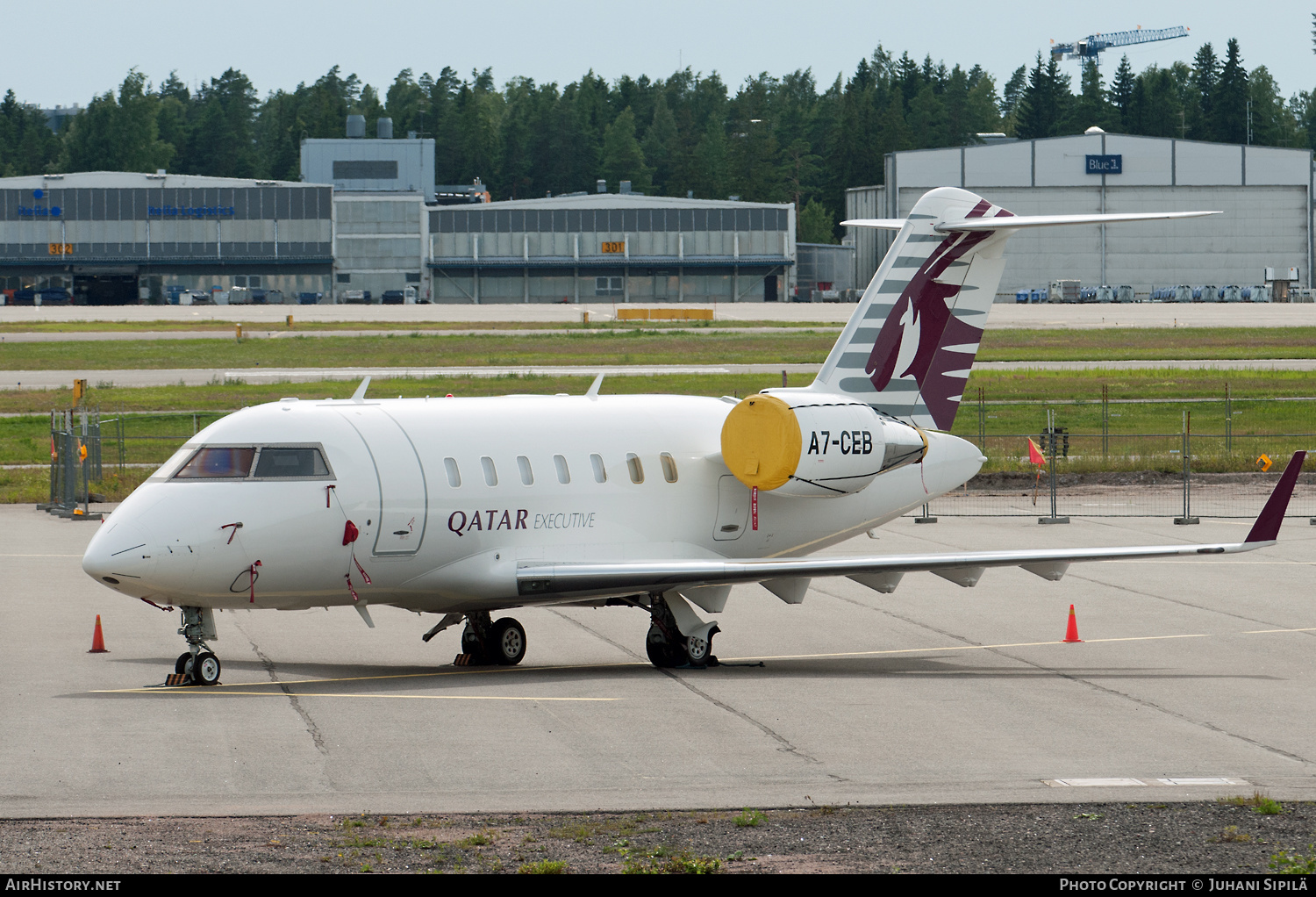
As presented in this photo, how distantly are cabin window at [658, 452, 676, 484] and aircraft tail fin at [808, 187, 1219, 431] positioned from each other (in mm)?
3505

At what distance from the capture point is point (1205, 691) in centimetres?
1944

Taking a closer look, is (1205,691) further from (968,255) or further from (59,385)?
(59,385)

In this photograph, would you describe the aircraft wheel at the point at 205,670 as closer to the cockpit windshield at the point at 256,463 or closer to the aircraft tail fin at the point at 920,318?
the cockpit windshield at the point at 256,463

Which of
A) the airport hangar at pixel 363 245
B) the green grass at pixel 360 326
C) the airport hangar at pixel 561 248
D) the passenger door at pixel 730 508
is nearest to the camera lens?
the passenger door at pixel 730 508

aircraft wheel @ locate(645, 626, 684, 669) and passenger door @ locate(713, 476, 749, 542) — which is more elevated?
passenger door @ locate(713, 476, 749, 542)

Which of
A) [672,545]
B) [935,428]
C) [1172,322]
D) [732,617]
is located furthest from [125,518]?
[1172,322]

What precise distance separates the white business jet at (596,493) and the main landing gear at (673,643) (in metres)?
0.03

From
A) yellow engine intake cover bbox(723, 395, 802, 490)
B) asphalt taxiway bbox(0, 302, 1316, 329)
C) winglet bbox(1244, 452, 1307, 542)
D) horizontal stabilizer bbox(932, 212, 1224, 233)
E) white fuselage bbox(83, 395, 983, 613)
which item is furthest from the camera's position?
asphalt taxiway bbox(0, 302, 1316, 329)

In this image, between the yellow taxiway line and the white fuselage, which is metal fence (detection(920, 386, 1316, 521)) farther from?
the white fuselage

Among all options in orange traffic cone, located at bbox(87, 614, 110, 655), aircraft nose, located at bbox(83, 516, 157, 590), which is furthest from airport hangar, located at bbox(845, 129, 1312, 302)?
aircraft nose, located at bbox(83, 516, 157, 590)

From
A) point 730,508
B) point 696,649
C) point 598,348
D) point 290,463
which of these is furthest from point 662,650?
point 598,348

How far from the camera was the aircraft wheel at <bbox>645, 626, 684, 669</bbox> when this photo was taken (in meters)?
21.2

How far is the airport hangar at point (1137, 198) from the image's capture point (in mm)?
143375

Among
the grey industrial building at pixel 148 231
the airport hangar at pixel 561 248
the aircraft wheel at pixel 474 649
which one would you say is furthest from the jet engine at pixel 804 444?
the grey industrial building at pixel 148 231
